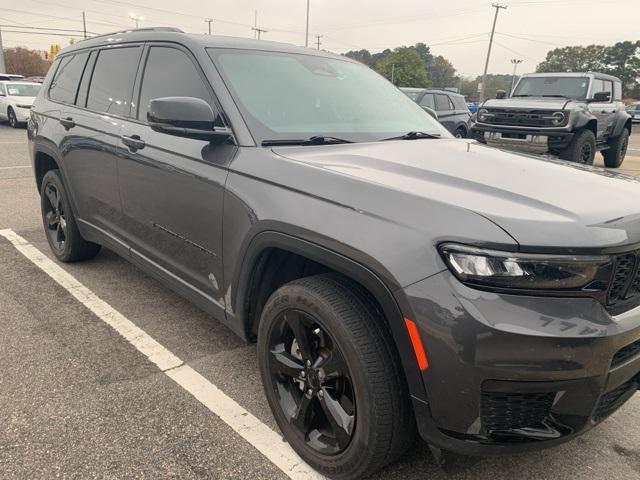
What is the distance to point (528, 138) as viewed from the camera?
9.53 m

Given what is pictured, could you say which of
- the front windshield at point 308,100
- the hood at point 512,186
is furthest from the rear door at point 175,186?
the hood at point 512,186

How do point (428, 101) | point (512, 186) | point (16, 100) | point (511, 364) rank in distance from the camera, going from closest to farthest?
point (511, 364) → point (512, 186) → point (428, 101) → point (16, 100)

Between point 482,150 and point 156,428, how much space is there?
83.8 inches

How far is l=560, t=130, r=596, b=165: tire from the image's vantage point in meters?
9.33

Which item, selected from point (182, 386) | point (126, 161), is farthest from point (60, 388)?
point (126, 161)

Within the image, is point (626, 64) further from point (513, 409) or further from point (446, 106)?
point (513, 409)

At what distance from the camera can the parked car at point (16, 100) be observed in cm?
1725

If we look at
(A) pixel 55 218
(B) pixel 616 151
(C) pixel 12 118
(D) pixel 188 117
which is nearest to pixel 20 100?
(C) pixel 12 118

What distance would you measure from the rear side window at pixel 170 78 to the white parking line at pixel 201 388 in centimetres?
134

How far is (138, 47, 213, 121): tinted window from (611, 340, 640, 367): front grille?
2075 mm

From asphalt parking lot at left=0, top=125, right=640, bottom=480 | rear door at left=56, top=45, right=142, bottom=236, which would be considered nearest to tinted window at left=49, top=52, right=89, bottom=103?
rear door at left=56, top=45, right=142, bottom=236

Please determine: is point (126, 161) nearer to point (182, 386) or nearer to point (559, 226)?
point (182, 386)

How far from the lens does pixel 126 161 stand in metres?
3.23

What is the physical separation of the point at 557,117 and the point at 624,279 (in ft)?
27.6
